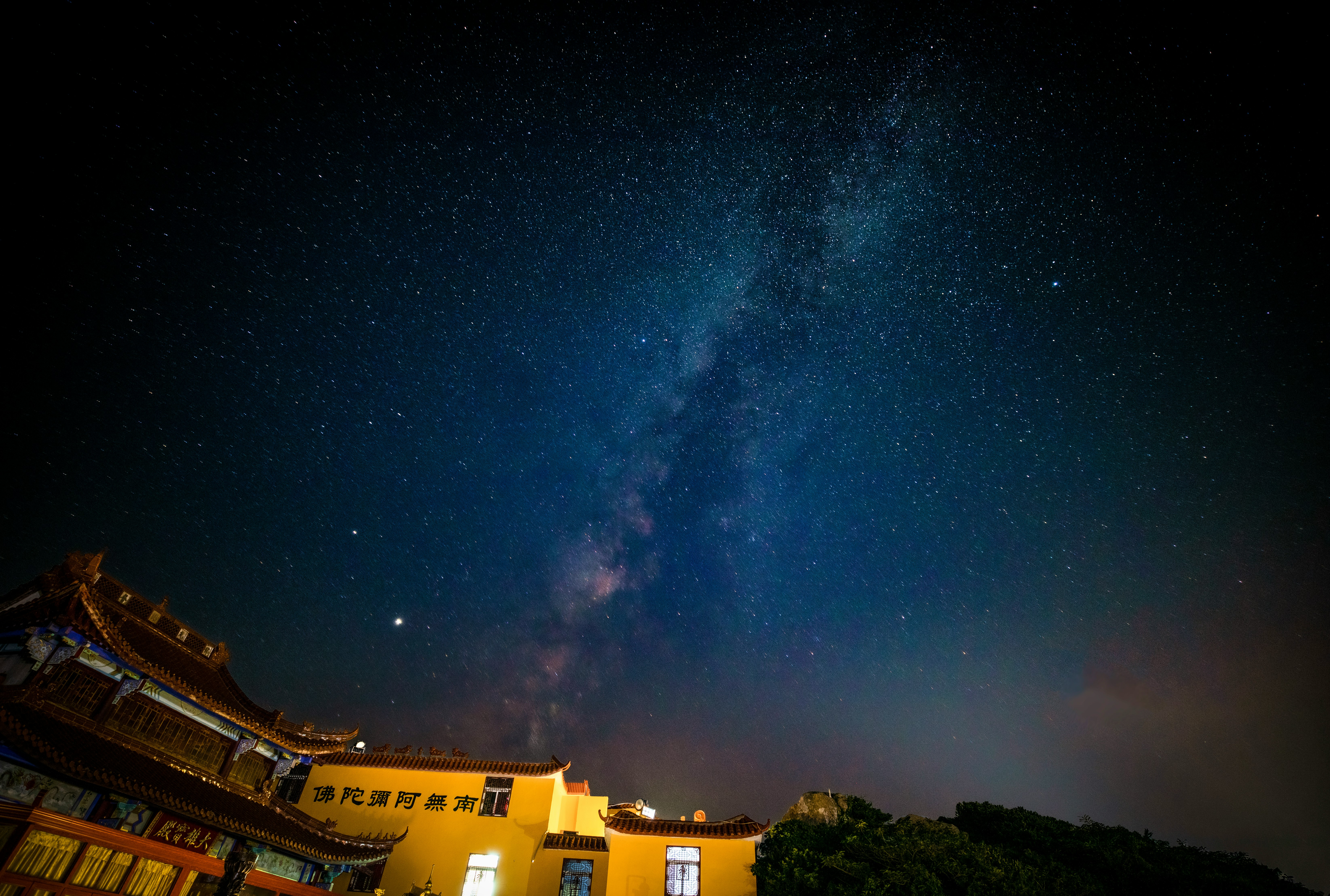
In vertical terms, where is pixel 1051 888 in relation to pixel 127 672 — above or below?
below

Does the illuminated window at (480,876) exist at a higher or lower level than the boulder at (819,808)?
lower

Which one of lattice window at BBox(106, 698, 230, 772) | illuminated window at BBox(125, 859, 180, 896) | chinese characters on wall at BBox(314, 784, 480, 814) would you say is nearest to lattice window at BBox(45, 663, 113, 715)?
lattice window at BBox(106, 698, 230, 772)

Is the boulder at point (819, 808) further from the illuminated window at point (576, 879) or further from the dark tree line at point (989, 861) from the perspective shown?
the illuminated window at point (576, 879)

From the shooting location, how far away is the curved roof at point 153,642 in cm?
1096

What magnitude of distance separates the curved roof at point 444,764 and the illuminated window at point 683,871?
635 cm

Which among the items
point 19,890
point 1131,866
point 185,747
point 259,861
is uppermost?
point 185,747

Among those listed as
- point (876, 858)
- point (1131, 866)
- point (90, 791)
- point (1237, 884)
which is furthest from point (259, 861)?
point (1237, 884)

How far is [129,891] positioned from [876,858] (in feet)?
50.0

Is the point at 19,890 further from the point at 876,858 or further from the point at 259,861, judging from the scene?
the point at 876,858

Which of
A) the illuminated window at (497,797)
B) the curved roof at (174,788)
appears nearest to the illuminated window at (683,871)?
the illuminated window at (497,797)

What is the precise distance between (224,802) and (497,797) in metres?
10.1

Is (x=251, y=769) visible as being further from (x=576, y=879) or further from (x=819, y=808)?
(x=819, y=808)

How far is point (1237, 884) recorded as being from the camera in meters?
13.9

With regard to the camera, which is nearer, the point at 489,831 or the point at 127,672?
the point at 127,672
